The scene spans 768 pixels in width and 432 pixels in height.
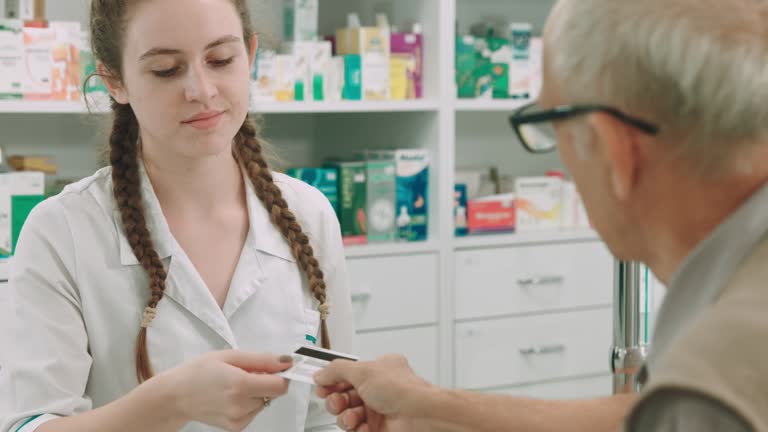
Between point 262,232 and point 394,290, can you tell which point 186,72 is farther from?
point 394,290

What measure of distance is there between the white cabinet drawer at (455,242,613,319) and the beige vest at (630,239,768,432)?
8.12ft

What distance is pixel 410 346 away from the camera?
10.3 ft

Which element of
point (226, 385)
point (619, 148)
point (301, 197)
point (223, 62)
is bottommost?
point (226, 385)

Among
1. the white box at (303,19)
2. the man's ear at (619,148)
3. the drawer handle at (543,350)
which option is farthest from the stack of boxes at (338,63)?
the man's ear at (619,148)

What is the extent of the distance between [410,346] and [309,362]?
1.77 meters

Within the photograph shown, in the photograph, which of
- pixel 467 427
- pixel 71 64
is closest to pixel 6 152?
pixel 71 64

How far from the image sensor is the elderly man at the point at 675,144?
2.57ft

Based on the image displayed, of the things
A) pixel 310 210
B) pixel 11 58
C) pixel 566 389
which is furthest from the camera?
pixel 566 389

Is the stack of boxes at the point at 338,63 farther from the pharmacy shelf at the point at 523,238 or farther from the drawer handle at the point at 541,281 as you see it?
the drawer handle at the point at 541,281

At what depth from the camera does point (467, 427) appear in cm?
121

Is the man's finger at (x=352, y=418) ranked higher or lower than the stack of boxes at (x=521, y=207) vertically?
lower

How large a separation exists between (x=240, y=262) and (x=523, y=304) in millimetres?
1814

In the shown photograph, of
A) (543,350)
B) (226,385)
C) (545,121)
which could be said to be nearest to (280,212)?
(226,385)

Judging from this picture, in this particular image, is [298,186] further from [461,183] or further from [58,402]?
[461,183]
